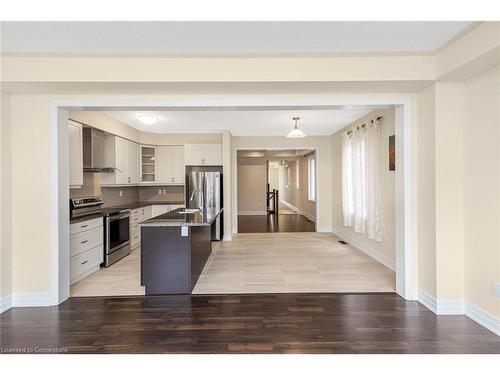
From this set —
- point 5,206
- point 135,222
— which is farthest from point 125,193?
point 5,206

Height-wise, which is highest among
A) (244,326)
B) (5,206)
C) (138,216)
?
(5,206)

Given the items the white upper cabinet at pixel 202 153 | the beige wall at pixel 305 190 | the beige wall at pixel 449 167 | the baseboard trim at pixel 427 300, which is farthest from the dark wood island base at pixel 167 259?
the beige wall at pixel 305 190

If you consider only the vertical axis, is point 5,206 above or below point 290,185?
below

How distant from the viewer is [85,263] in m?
4.14

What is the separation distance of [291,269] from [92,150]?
149 inches

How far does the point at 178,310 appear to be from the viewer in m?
3.03

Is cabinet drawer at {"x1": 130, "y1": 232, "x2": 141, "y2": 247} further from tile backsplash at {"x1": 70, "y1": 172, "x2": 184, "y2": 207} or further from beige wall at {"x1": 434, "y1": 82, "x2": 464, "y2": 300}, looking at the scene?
beige wall at {"x1": 434, "y1": 82, "x2": 464, "y2": 300}

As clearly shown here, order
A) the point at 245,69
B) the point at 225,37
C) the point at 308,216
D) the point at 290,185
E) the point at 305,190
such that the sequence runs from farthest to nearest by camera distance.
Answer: the point at 290,185
the point at 305,190
the point at 308,216
the point at 245,69
the point at 225,37

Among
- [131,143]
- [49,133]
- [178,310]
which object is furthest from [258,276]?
[131,143]

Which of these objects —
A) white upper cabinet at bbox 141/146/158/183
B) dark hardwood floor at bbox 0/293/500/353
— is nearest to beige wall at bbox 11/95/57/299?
dark hardwood floor at bbox 0/293/500/353

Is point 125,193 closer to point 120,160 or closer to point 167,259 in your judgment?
point 120,160

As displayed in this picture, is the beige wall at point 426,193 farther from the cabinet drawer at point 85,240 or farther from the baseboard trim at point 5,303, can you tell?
the baseboard trim at point 5,303
